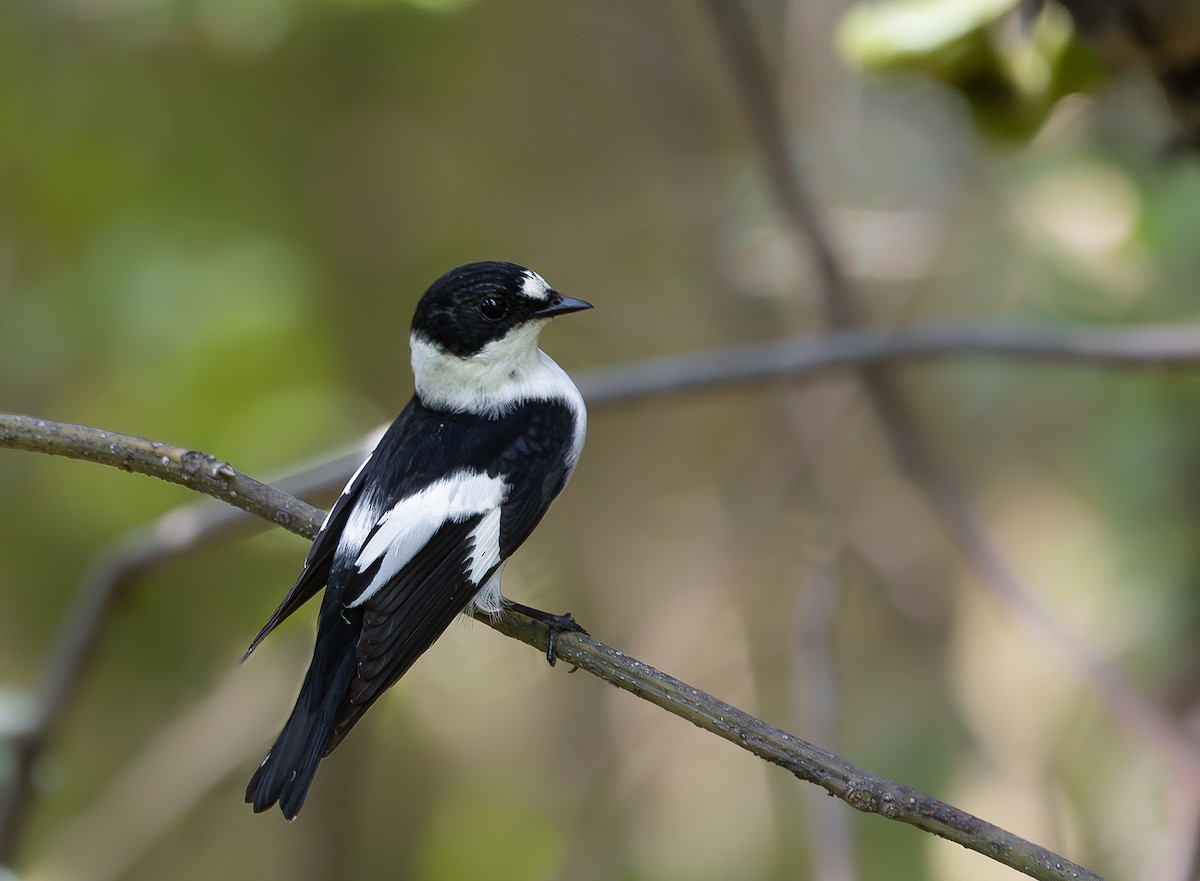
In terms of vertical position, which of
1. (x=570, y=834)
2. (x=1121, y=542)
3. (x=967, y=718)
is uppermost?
(x=1121, y=542)

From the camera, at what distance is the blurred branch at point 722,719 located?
1.46 meters

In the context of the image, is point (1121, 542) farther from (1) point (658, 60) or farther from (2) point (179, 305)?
(2) point (179, 305)

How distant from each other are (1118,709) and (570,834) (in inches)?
71.6

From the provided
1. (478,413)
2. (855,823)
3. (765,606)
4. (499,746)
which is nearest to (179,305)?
(478,413)

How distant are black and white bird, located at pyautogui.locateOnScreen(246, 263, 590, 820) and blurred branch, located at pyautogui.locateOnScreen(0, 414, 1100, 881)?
0.15m

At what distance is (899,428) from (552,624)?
192 centimetres

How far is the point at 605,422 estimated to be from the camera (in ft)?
14.7

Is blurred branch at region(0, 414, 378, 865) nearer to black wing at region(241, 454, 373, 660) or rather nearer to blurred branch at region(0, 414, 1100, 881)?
black wing at region(241, 454, 373, 660)

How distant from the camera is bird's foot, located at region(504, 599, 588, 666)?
5.80 feet

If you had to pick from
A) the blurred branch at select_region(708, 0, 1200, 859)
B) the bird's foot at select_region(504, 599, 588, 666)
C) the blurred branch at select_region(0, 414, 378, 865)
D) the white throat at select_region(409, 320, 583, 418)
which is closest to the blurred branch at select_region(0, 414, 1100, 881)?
the bird's foot at select_region(504, 599, 588, 666)

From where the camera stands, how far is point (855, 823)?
391cm

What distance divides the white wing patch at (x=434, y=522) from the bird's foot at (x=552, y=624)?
0.12 metres

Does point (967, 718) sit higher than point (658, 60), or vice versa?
point (658, 60)

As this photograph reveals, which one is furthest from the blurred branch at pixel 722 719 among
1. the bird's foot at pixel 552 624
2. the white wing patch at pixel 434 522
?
the white wing patch at pixel 434 522
